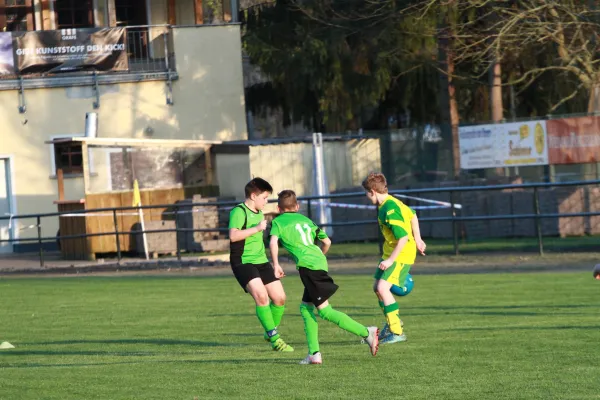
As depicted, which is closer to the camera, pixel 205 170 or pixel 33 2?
pixel 205 170

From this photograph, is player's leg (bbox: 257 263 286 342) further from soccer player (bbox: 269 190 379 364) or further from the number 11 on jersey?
the number 11 on jersey

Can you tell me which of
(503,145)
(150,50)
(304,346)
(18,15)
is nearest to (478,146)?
(503,145)

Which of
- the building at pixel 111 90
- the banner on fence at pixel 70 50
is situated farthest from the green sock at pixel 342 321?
the banner on fence at pixel 70 50

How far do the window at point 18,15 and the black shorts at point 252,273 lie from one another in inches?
1072

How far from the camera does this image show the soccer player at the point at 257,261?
10.5 m

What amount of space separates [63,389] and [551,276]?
11066mm

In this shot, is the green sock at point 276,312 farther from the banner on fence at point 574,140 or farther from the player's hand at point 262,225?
the banner on fence at point 574,140

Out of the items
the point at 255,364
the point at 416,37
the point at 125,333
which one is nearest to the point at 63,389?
the point at 255,364

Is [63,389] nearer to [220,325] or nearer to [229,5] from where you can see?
[220,325]

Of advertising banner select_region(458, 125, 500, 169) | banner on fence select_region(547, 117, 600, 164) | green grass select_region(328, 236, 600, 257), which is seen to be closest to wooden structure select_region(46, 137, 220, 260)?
green grass select_region(328, 236, 600, 257)

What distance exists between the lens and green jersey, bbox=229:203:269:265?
1055cm

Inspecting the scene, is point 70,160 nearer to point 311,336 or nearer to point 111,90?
point 111,90

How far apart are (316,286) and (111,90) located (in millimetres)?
26567

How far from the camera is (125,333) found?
13.0 m
